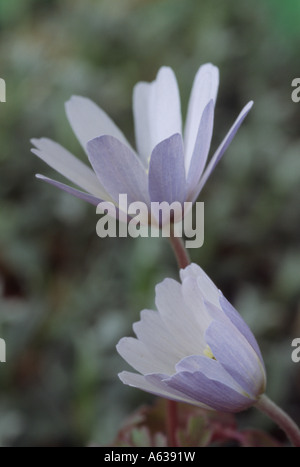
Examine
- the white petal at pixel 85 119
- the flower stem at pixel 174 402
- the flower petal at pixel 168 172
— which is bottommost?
the flower stem at pixel 174 402

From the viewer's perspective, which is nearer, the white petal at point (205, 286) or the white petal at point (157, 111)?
the white petal at point (205, 286)

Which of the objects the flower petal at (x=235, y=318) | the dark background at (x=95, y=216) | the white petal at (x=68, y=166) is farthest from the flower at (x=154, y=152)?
the dark background at (x=95, y=216)

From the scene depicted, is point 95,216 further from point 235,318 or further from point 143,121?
point 235,318

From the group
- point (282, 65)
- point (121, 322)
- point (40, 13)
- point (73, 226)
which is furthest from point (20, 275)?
point (40, 13)

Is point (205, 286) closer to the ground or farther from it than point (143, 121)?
closer to the ground

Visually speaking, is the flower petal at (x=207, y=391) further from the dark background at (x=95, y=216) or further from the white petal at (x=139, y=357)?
the dark background at (x=95, y=216)

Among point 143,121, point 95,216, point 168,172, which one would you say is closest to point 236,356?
point 168,172
